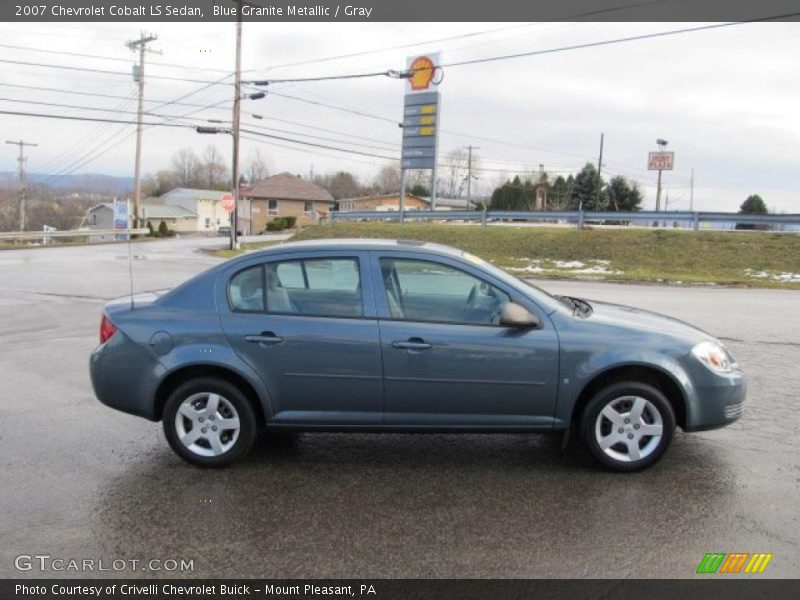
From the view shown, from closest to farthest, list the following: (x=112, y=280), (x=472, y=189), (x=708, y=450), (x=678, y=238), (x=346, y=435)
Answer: (x=708, y=450), (x=346, y=435), (x=112, y=280), (x=678, y=238), (x=472, y=189)

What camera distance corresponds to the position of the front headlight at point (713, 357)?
4.49m

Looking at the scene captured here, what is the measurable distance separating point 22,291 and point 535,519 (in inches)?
570

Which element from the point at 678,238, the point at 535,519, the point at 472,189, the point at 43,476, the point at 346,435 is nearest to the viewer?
the point at 535,519

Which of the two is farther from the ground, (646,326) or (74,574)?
(646,326)

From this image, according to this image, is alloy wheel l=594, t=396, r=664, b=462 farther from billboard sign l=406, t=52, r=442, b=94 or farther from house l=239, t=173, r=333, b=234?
house l=239, t=173, r=333, b=234

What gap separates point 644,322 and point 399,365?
5.79ft

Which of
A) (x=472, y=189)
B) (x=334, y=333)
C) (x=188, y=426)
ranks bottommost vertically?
(x=188, y=426)

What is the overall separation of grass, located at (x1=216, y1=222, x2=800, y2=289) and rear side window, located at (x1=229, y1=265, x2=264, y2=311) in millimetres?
16857

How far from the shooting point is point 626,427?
14.6 ft

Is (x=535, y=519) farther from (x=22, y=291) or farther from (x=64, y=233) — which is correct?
(x=64, y=233)

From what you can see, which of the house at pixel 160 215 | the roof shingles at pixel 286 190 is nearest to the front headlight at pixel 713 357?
the roof shingles at pixel 286 190

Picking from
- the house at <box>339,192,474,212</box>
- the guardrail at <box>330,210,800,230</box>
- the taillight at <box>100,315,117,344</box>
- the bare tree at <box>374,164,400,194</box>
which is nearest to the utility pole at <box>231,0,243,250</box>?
the guardrail at <box>330,210,800,230</box>

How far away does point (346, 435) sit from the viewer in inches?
210

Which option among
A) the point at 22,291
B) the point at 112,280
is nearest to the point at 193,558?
the point at 22,291
